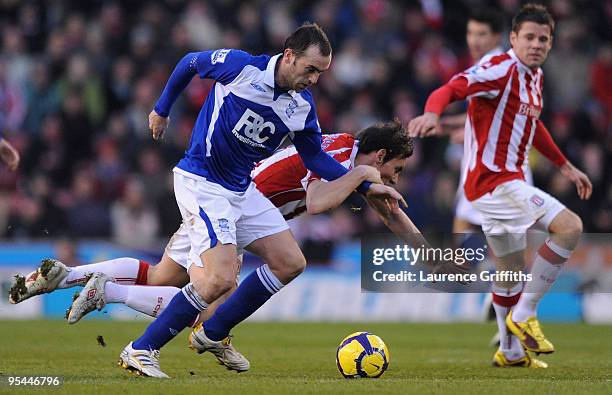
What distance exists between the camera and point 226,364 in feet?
26.3

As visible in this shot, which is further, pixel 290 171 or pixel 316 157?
pixel 290 171

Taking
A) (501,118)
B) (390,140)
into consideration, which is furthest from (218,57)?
(501,118)

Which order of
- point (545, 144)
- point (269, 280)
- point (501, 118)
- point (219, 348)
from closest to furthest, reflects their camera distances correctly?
1. point (269, 280)
2. point (219, 348)
3. point (501, 118)
4. point (545, 144)

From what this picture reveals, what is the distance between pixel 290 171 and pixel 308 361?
1950mm

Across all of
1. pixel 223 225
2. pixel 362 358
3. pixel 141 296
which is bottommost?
pixel 362 358

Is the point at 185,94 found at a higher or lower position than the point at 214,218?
higher

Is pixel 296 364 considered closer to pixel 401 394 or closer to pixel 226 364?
pixel 226 364

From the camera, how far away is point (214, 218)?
7207 mm

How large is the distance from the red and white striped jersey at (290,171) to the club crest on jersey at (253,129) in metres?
0.71

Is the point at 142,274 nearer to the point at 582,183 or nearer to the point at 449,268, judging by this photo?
the point at 449,268

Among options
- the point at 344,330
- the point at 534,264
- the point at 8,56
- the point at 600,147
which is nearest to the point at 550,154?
the point at 534,264

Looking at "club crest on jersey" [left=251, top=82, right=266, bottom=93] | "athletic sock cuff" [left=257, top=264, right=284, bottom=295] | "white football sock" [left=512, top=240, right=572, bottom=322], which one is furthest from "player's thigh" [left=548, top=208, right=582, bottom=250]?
"club crest on jersey" [left=251, top=82, right=266, bottom=93]

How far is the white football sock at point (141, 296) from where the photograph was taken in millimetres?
7656
